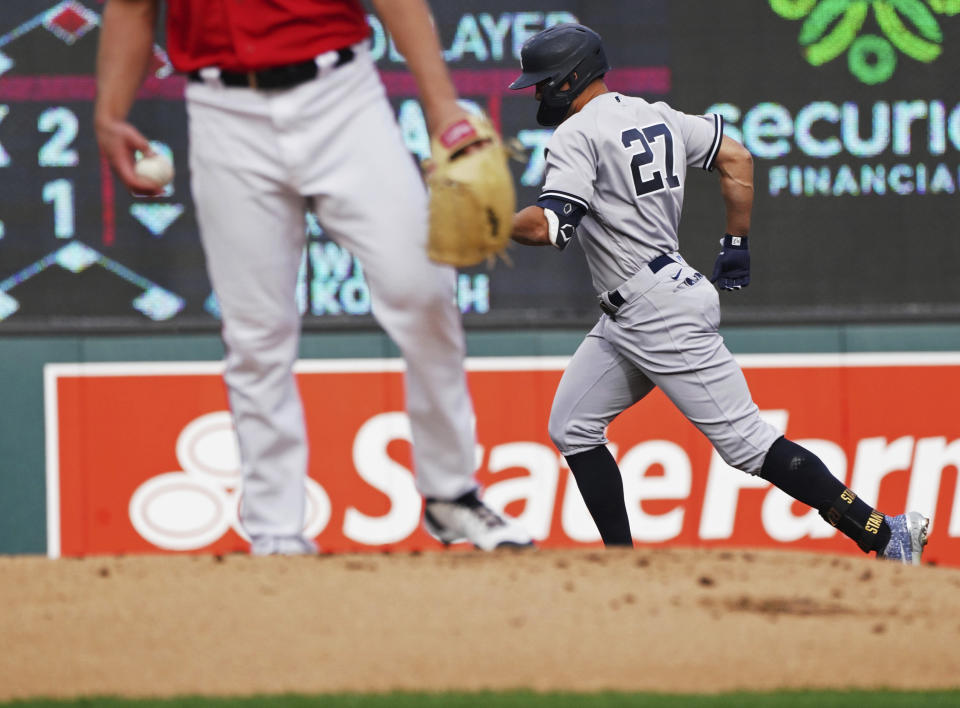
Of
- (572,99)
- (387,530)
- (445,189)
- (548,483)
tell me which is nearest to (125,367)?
(387,530)

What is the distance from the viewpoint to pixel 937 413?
5828 millimetres

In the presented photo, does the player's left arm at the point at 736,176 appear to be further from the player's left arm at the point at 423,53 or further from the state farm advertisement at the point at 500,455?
the player's left arm at the point at 423,53

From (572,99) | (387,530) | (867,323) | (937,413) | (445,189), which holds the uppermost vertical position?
(572,99)

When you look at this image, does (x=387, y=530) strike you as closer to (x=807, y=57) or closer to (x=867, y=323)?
(x=867, y=323)

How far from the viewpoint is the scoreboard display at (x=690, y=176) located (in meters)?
5.66

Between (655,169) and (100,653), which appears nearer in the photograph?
(100,653)

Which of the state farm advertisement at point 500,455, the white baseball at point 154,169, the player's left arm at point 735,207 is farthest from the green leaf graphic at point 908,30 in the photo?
the white baseball at point 154,169

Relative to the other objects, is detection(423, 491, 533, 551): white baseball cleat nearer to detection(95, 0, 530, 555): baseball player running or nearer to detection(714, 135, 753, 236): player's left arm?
detection(95, 0, 530, 555): baseball player running

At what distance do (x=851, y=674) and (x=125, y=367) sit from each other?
149 inches

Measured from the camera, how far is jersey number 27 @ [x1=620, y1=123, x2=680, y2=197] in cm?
412

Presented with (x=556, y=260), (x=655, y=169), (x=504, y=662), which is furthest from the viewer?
(x=556, y=260)

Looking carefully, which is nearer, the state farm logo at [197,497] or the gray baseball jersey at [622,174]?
the gray baseball jersey at [622,174]

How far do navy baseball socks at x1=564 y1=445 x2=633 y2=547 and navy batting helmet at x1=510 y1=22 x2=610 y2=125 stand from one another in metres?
1.00

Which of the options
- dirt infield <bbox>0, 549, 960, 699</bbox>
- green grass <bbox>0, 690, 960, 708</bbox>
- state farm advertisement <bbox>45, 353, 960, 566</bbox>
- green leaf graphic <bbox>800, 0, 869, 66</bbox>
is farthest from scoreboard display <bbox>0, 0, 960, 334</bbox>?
green grass <bbox>0, 690, 960, 708</bbox>
